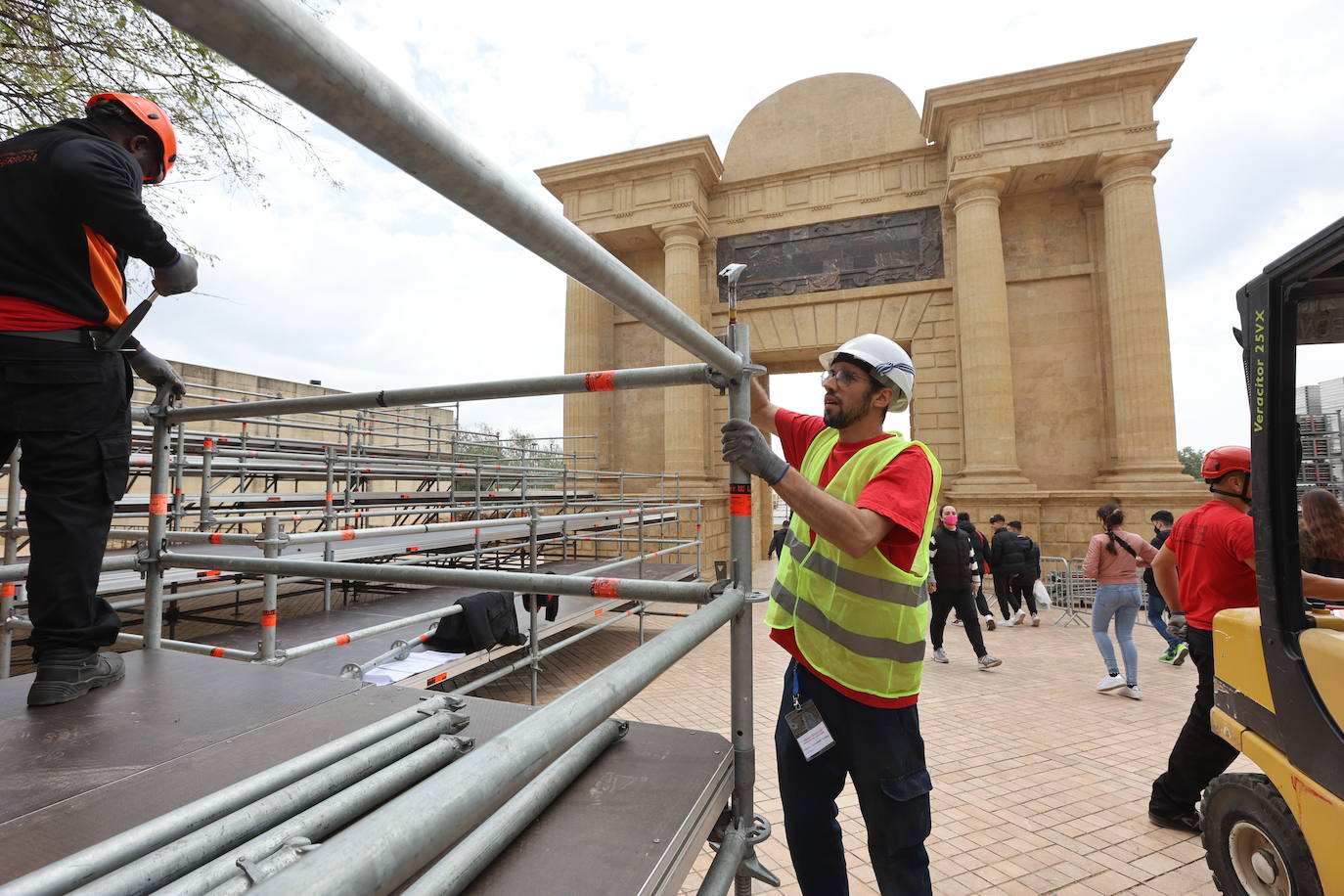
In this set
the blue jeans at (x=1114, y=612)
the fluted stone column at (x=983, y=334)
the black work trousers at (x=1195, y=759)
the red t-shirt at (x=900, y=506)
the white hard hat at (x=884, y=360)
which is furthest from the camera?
the fluted stone column at (x=983, y=334)

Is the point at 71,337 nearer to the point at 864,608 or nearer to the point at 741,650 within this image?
the point at 741,650

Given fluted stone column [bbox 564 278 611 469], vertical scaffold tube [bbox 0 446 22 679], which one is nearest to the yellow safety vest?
vertical scaffold tube [bbox 0 446 22 679]

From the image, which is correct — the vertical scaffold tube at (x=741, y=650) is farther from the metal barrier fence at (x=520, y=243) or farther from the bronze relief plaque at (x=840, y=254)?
the bronze relief plaque at (x=840, y=254)

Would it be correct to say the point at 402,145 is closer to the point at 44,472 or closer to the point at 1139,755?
the point at 44,472

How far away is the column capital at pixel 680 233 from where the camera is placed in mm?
15930

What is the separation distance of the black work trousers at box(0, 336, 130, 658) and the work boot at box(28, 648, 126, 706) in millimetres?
33

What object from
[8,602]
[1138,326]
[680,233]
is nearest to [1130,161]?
[1138,326]

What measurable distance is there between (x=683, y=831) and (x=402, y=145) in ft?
4.25

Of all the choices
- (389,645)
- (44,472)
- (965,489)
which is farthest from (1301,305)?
(965,489)

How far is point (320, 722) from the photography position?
1620 millimetres

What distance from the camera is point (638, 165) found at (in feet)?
53.0

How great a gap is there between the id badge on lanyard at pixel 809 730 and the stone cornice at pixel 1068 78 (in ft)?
51.8

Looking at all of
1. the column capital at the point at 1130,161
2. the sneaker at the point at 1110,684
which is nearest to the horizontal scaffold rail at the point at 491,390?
the sneaker at the point at 1110,684

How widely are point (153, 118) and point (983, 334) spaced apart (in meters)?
14.7
